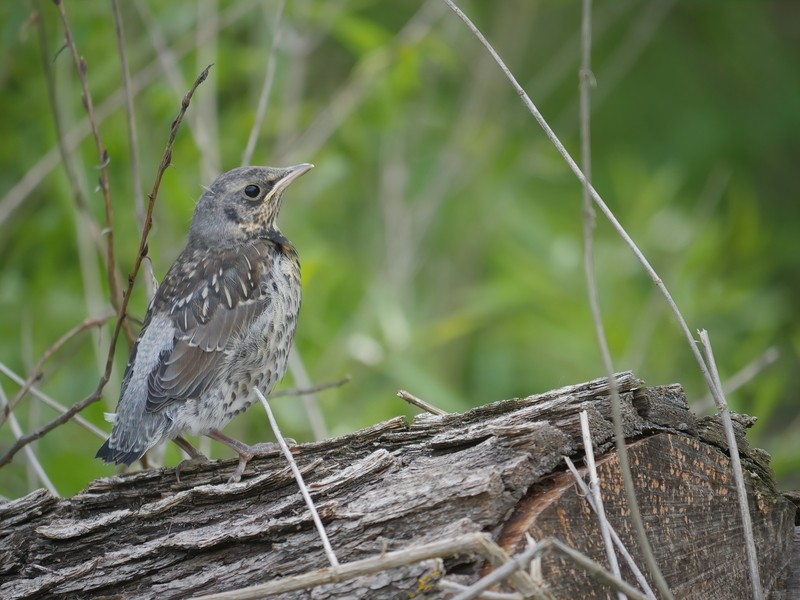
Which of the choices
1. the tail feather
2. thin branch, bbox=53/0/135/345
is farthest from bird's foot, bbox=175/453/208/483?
thin branch, bbox=53/0/135/345

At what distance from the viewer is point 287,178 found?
3811 mm

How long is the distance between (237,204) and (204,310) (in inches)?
21.7

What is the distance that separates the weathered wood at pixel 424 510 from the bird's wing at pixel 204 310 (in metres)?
0.43

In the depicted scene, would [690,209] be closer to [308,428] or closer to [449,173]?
[449,173]

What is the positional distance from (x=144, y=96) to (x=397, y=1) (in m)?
2.94

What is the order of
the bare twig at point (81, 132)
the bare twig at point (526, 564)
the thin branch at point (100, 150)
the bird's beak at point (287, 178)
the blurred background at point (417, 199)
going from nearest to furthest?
the bare twig at point (526, 564)
the thin branch at point (100, 150)
the bird's beak at point (287, 178)
the bare twig at point (81, 132)
the blurred background at point (417, 199)

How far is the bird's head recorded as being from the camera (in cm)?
380

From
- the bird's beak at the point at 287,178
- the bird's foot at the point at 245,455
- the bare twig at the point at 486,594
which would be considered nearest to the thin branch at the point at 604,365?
the bare twig at the point at 486,594

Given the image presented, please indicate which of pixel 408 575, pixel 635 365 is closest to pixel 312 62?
pixel 635 365

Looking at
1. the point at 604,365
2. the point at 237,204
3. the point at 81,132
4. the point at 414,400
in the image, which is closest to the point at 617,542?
the point at 604,365

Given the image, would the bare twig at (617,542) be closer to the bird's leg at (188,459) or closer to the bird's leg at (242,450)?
the bird's leg at (242,450)

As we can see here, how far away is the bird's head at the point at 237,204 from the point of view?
12.5ft

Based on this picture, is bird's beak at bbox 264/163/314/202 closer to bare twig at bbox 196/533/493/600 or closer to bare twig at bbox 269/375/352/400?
Answer: bare twig at bbox 269/375/352/400

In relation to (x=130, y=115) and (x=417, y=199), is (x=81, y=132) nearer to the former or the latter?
(x=130, y=115)
